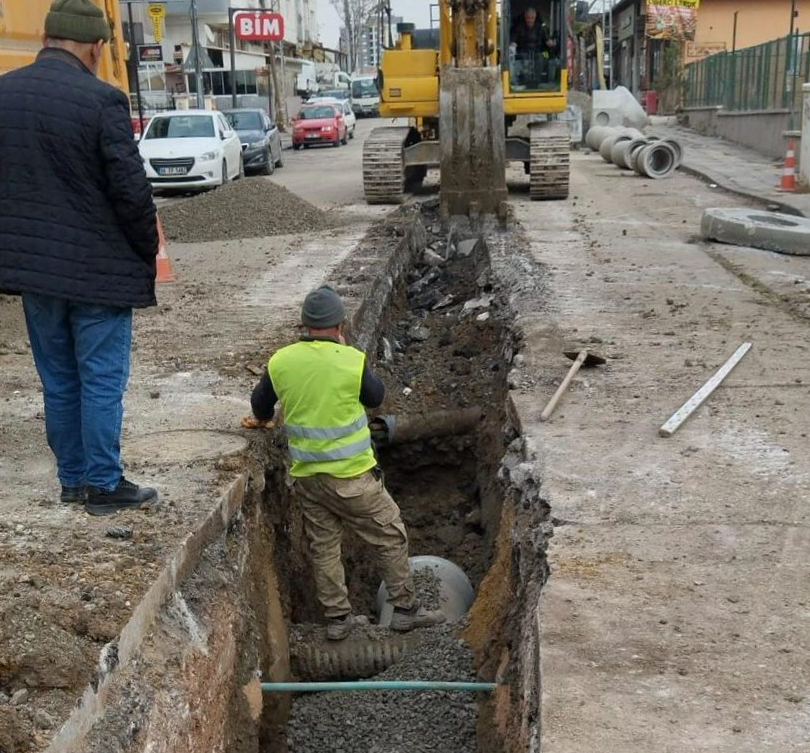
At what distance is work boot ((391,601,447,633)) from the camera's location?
5.11 meters

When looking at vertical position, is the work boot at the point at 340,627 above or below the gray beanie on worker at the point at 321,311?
below

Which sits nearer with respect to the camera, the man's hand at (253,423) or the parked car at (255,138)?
the man's hand at (253,423)

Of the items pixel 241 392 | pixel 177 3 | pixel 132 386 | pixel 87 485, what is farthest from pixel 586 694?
pixel 177 3

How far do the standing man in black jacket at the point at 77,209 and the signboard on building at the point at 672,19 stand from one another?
38928 millimetres

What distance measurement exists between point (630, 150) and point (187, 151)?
9.18 meters

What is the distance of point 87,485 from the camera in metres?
4.35

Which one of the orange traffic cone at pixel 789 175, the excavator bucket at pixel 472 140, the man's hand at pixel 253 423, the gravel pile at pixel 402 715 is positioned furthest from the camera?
the orange traffic cone at pixel 789 175

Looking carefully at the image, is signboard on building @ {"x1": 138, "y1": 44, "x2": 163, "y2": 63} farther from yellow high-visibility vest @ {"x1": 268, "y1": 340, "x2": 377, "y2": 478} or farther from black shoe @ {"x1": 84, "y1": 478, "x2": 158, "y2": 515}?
black shoe @ {"x1": 84, "y1": 478, "x2": 158, "y2": 515}

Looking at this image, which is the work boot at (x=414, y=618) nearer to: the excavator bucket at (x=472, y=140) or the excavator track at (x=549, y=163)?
the excavator bucket at (x=472, y=140)

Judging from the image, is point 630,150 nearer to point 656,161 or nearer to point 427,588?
point 656,161

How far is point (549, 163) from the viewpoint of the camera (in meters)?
15.5

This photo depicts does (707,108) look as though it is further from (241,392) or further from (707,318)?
(241,392)

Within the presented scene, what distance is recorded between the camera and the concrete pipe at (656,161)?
65.4 ft

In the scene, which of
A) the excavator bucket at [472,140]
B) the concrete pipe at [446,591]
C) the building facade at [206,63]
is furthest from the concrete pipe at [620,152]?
the concrete pipe at [446,591]
